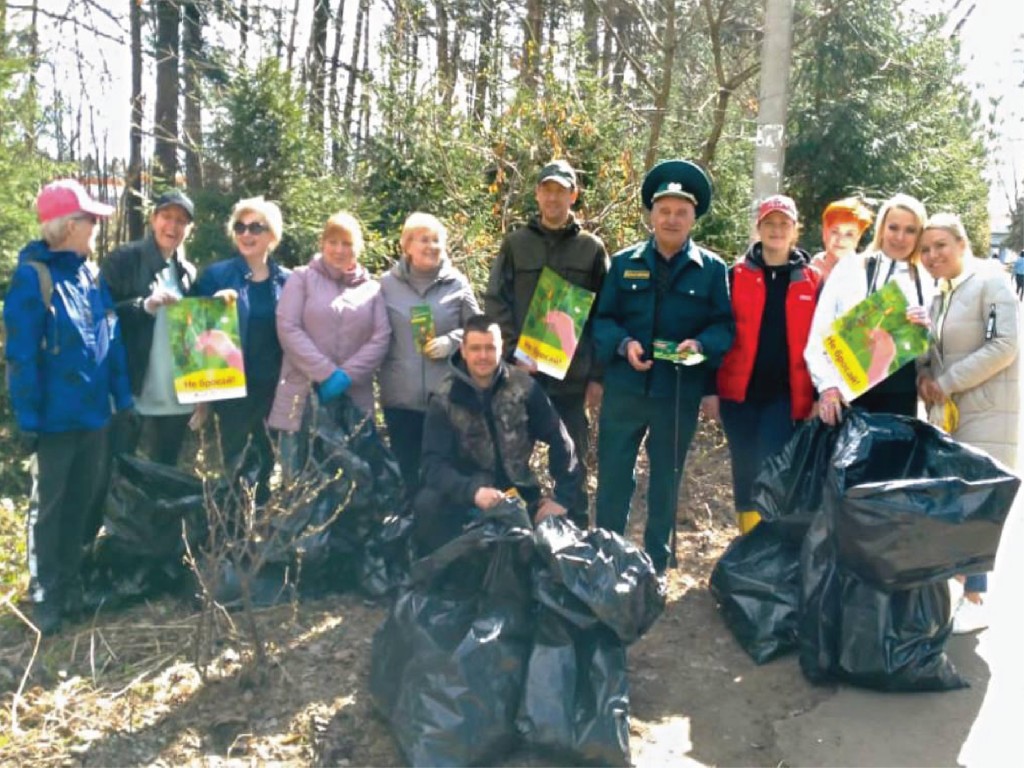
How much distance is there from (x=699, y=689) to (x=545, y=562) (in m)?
0.99

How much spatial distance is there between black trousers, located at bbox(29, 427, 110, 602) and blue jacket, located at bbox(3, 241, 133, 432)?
0.10m

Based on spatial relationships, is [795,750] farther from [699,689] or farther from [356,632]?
[356,632]

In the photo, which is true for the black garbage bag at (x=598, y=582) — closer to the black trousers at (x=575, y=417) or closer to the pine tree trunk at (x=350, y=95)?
the black trousers at (x=575, y=417)

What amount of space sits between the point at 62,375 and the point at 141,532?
777 mm

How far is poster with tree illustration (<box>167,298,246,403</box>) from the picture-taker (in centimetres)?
443

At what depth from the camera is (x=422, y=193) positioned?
809 centimetres

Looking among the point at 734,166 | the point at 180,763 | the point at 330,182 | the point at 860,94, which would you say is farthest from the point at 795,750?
the point at 860,94

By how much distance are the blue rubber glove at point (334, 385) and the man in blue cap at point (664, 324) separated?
1.18 meters

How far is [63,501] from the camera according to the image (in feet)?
13.7

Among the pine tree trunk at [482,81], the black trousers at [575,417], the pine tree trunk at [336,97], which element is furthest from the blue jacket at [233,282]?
the pine tree trunk at [336,97]

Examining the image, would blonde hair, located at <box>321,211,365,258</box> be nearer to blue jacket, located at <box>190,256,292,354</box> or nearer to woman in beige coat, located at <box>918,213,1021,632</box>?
blue jacket, located at <box>190,256,292,354</box>

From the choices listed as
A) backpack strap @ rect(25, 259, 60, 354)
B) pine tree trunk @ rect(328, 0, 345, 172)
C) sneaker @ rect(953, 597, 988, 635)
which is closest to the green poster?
backpack strap @ rect(25, 259, 60, 354)

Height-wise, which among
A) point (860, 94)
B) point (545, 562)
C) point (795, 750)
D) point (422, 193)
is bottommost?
point (795, 750)

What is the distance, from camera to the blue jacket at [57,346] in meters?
3.92
